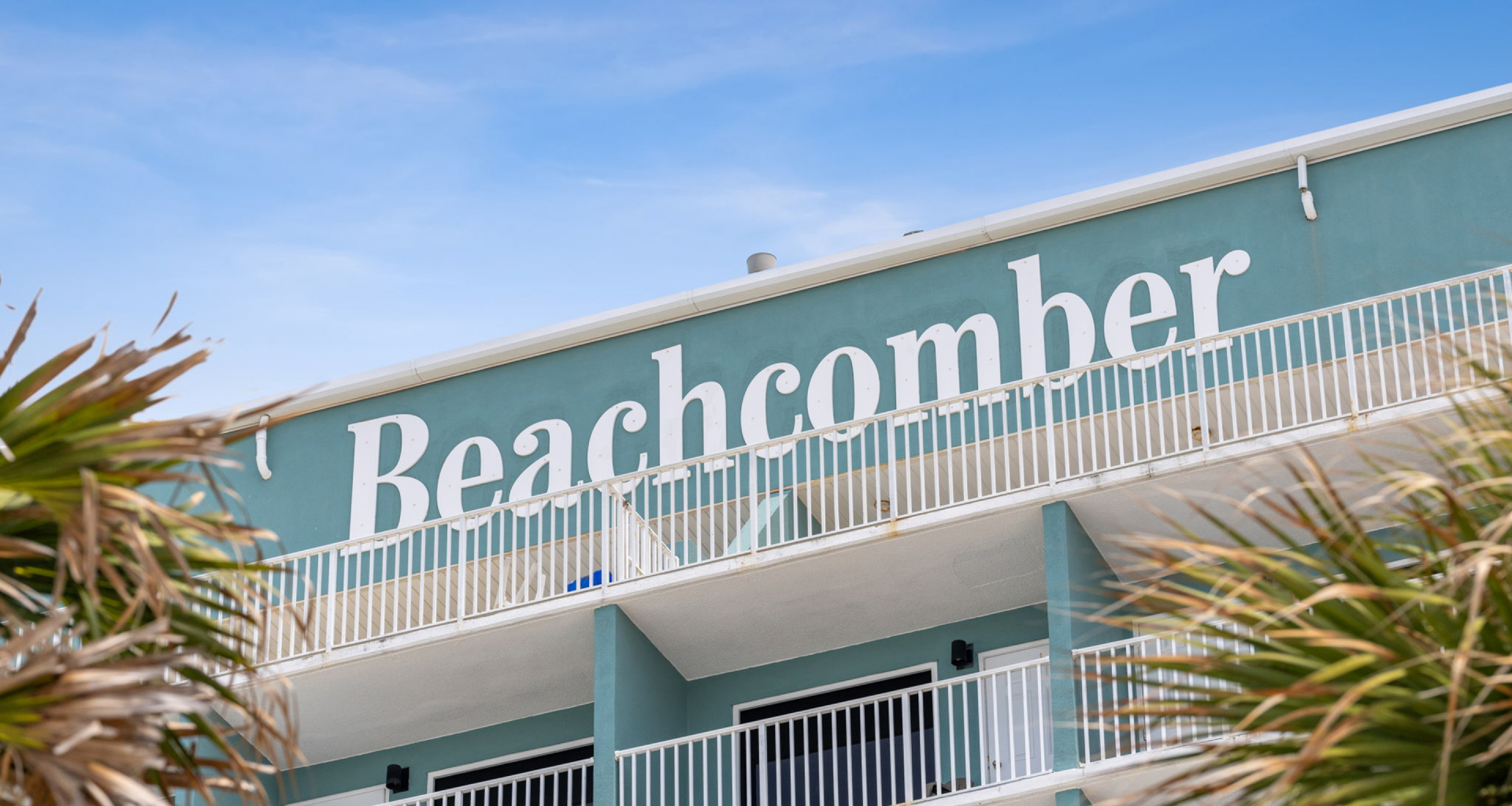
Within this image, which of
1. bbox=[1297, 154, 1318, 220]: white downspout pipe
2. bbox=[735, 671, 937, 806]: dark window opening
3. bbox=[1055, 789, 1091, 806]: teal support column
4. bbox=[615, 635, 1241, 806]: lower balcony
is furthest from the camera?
bbox=[1297, 154, 1318, 220]: white downspout pipe

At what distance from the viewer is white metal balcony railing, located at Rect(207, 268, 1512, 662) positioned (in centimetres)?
1884

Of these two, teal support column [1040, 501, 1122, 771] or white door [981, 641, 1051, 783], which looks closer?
teal support column [1040, 501, 1122, 771]

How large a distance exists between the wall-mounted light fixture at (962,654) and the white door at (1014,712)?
0.10 metres

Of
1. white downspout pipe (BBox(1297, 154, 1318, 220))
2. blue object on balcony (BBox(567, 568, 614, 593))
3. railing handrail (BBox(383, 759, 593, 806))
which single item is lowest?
railing handrail (BBox(383, 759, 593, 806))

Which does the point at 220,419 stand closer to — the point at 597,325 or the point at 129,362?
the point at 129,362

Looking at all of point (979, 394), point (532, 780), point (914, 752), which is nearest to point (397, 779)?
point (532, 780)

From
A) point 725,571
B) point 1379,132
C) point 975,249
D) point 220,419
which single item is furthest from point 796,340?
point 220,419

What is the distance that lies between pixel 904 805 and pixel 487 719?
519cm

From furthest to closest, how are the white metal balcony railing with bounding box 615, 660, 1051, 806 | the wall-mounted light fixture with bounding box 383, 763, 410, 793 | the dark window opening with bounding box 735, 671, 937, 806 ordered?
1. the wall-mounted light fixture with bounding box 383, 763, 410, 793
2. the dark window opening with bounding box 735, 671, 937, 806
3. the white metal balcony railing with bounding box 615, 660, 1051, 806

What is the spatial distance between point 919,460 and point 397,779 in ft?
19.0

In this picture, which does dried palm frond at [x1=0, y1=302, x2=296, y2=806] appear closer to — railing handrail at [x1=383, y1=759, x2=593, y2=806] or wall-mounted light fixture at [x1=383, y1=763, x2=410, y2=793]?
railing handrail at [x1=383, y1=759, x2=593, y2=806]

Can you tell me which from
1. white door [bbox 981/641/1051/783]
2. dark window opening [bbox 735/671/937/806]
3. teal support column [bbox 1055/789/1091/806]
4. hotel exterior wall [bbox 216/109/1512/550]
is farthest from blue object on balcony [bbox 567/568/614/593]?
teal support column [bbox 1055/789/1091/806]

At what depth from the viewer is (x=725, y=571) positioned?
19.5 metres

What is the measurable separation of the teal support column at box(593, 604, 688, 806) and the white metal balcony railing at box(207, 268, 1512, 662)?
1.73ft
